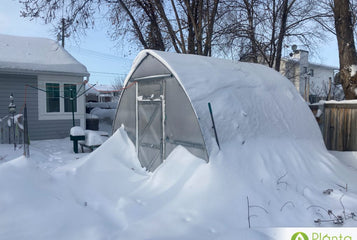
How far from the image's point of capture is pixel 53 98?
11969 mm

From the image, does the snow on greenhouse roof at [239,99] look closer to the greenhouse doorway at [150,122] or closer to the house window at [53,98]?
the greenhouse doorway at [150,122]

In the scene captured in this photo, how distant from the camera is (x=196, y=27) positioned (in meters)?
11.8

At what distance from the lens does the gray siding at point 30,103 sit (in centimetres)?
1092

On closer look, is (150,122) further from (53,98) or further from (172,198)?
(53,98)

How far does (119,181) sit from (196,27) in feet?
27.5

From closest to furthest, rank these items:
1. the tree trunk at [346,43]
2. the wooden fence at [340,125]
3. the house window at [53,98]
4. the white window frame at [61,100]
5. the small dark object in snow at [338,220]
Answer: the small dark object in snow at [338,220] → the wooden fence at [340,125] → the tree trunk at [346,43] → the white window frame at [61,100] → the house window at [53,98]

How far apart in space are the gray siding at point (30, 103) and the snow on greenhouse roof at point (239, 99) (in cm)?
661

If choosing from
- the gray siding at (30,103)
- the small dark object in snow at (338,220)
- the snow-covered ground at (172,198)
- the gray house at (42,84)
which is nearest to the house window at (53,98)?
the gray house at (42,84)

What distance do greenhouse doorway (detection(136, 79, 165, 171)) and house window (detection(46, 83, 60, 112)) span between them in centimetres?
644

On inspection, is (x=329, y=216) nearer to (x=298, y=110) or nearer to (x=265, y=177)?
(x=265, y=177)

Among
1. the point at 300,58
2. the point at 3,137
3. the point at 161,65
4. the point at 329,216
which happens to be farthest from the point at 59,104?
the point at 300,58

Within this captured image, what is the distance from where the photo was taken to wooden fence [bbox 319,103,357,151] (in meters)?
8.14

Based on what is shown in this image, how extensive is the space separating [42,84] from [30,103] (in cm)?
94

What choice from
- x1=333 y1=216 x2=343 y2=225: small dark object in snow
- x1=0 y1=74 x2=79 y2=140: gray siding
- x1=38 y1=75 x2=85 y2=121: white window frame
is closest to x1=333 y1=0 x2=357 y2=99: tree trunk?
x1=333 y1=216 x2=343 y2=225: small dark object in snow
